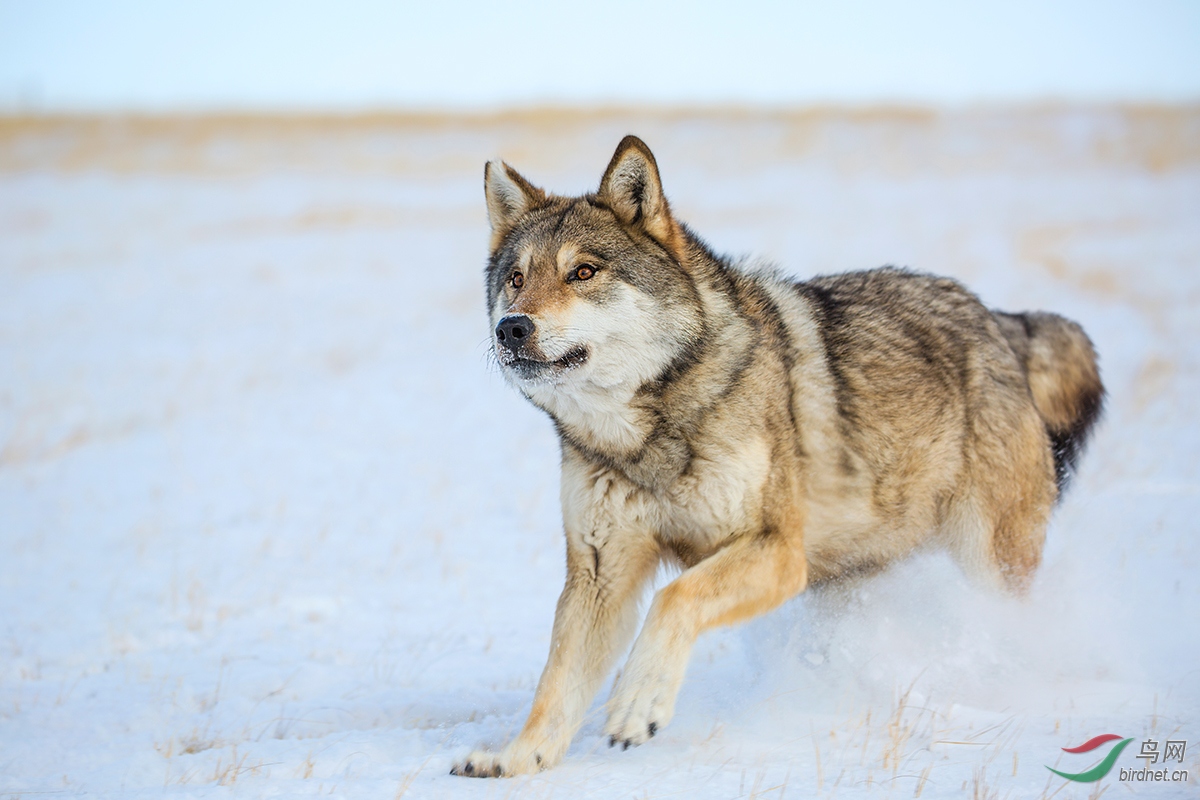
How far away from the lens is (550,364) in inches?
160

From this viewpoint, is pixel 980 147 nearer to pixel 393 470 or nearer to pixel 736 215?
pixel 736 215

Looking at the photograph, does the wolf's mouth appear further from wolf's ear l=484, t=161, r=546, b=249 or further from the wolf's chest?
wolf's ear l=484, t=161, r=546, b=249

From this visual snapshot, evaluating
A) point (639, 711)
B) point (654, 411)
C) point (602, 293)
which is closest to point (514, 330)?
point (602, 293)

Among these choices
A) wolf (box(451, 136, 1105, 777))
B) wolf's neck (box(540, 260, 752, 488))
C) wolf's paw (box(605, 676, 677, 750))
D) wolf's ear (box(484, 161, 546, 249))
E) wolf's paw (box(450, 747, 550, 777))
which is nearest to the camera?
wolf's paw (box(605, 676, 677, 750))

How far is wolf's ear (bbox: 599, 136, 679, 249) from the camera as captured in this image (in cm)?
436

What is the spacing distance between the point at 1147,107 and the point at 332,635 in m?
26.0

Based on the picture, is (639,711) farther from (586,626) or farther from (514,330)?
(514,330)

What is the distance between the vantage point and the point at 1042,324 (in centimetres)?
571

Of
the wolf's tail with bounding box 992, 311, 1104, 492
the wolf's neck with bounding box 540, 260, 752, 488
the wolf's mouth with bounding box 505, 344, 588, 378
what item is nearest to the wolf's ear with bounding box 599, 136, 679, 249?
the wolf's neck with bounding box 540, 260, 752, 488

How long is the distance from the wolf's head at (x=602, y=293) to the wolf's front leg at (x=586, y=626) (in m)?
0.72

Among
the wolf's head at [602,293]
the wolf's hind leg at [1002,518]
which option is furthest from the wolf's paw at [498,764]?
the wolf's hind leg at [1002,518]

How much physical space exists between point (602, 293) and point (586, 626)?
1.47 meters

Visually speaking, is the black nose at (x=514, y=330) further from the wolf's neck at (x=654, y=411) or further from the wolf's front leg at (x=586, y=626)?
the wolf's front leg at (x=586, y=626)

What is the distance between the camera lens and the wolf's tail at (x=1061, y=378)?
5.53 meters
